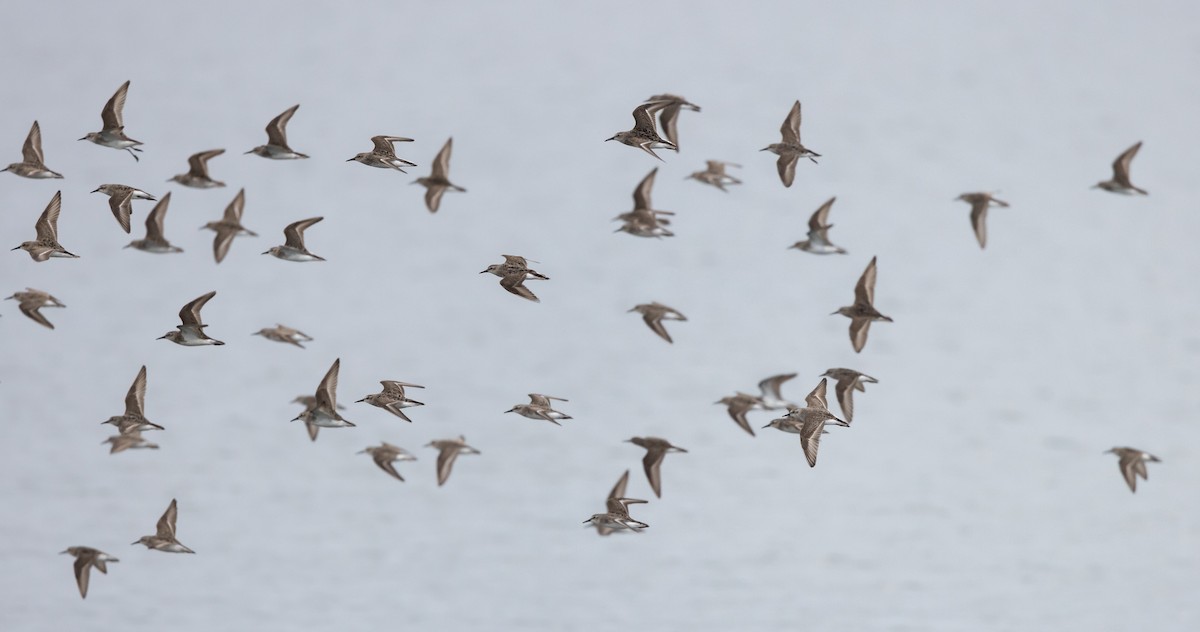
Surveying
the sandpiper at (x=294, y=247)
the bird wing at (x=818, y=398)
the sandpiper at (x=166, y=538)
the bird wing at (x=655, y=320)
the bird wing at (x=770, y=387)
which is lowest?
the sandpiper at (x=166, y=538)

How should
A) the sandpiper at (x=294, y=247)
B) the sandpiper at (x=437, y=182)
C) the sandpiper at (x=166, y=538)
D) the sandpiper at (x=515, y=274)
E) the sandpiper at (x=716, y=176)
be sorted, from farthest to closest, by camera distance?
the sandpiper at (x=716, y=176) → the sandpiper at (x=437, y=182) → the sandpiper at (x=294, y=247) → the sandpiper at (x=166, y=538) → the sandpiper at (x=515, y=274)

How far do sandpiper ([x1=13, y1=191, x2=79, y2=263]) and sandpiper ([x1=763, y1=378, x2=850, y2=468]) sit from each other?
7548 millimetres

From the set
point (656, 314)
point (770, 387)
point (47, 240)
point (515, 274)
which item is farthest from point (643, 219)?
point (47, 240)

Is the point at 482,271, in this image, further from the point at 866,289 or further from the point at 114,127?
the point at 114,127

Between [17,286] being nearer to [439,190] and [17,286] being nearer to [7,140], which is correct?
[7,140]

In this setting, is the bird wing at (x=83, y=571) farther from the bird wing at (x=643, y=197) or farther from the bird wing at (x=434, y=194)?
the bird wing at (x=643, y=197)

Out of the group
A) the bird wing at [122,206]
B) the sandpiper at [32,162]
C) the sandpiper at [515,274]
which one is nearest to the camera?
the sandpiper at [515,274]

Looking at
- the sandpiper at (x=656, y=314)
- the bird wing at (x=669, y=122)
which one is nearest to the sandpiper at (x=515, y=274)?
the sandpiper at (x=656, y=314)

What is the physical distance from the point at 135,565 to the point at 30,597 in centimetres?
165

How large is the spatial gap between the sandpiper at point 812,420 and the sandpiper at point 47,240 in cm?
755

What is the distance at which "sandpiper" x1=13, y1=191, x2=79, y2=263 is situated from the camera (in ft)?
60.8

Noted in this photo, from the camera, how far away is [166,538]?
60.3 ft

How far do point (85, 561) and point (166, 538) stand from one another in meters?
0.88

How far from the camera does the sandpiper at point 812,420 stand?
57.4 ft
